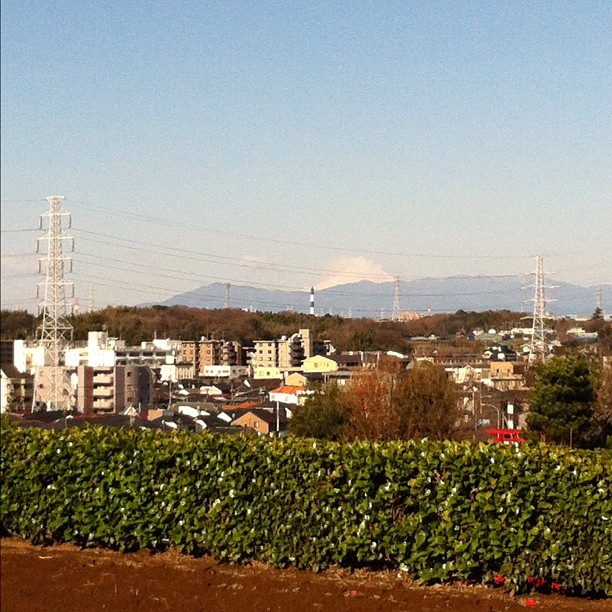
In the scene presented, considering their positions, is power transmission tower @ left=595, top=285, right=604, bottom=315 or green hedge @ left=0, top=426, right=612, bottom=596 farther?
power transmission tower @ left=595, top=285, right=604, bottom=315

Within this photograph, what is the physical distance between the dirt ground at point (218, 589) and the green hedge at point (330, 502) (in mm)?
108

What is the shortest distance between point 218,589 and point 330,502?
1052 millimetres

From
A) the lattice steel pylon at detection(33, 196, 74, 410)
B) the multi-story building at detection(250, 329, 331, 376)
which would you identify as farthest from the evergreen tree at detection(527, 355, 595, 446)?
the multi-story building at detection(250, 329, 331, 376)

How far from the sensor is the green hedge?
5.90 metres

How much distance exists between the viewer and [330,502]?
6203mm

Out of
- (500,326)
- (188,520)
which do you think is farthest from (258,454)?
(500,326)

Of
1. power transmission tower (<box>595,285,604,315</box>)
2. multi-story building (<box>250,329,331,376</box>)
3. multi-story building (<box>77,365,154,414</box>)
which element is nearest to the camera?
multi-story building (<box>77,365,154,414</box>)

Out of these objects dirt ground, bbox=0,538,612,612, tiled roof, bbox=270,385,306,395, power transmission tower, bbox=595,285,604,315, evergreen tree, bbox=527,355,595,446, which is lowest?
dirt ground, bbox=0,538,612,612

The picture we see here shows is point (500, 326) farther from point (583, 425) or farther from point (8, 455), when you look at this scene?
point (8, 455)

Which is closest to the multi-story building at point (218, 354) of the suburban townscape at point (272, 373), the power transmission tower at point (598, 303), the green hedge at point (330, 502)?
the suburban townscape at point (272, 373)

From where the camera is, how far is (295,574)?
20.1 feet

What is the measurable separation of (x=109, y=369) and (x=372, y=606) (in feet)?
66.5

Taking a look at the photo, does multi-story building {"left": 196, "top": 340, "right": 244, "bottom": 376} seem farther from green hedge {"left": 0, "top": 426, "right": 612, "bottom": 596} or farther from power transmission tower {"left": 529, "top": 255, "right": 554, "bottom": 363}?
green hedge {"left": 0, "top": 426, "right": 612, "bottom": 596}

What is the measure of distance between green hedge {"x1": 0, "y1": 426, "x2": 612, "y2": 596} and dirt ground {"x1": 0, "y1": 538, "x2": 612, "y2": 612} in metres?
0.11
